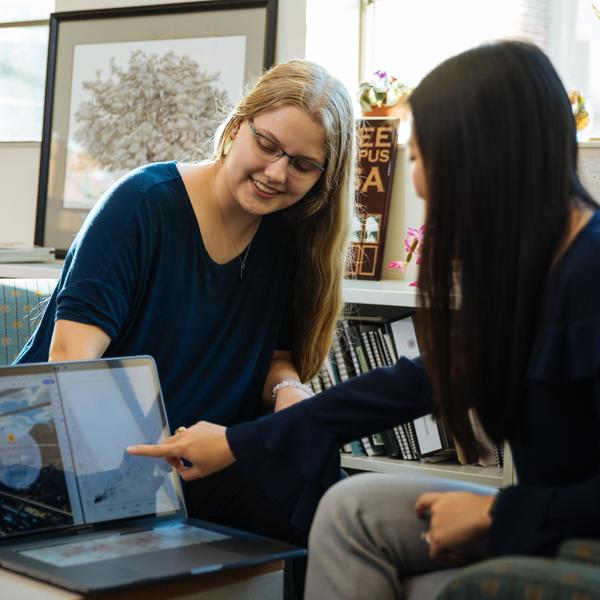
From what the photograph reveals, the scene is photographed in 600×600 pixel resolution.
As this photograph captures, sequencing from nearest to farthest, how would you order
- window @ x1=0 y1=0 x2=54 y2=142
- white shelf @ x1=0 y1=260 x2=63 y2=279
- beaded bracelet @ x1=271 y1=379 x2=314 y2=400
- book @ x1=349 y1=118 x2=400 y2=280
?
beaded bracelet @ x1=271 y1=379 x2=314 y2=400 → book @ x1=349 y1=118 x2=400 y2=280 → white shelf @ x1=0 y1=260 x2=63 y2=279 → window @ x1=0 y1=0 x2=54 y2=142

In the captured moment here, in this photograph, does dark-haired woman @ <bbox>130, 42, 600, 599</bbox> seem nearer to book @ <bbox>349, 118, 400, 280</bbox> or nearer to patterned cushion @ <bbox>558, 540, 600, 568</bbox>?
patterned cushion @ <bbox>558, 540, 600, 568</bbox>

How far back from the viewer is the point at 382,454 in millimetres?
2314

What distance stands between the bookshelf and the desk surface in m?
0.92

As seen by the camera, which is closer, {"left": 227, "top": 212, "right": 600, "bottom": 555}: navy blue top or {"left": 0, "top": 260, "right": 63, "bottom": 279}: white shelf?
{"left": 227, "top": 212, "right": 600, "bottom": 555}: navy blue top

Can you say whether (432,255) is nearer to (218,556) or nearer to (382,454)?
(218,556)

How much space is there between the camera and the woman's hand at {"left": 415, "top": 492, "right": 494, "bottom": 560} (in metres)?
1.01

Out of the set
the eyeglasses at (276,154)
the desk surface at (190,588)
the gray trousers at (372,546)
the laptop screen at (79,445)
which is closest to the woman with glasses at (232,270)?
the eyeglasses at (276,154)

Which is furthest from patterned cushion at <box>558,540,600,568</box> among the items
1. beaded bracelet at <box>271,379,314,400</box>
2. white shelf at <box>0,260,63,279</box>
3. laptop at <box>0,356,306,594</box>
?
white shelf at <box>0,260,63,279</box>

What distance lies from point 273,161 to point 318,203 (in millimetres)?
163

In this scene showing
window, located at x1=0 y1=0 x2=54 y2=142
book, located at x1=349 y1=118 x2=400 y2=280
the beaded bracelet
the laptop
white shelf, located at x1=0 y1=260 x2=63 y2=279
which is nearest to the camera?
the laptop

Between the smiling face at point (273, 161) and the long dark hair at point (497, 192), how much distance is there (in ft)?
1.83

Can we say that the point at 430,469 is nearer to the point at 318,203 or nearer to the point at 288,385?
the point at 288,385

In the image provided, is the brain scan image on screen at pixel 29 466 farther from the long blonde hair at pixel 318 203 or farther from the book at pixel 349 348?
the book at pixel 349 348

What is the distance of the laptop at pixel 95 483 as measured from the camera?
118 cm
